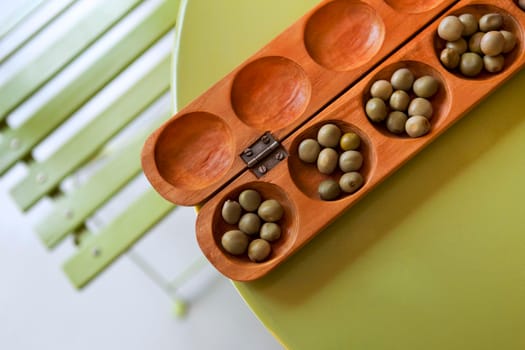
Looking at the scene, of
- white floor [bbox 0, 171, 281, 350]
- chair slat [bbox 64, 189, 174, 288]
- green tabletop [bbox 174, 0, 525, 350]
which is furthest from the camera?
white floor [bbox 0, 171, 281, 350]

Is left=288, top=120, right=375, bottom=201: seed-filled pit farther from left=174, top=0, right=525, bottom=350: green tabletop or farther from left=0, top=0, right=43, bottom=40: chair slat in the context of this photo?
left=0, top=0, right=43, bottom=40: chair slat

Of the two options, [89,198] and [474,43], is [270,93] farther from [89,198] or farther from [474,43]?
[89,198]

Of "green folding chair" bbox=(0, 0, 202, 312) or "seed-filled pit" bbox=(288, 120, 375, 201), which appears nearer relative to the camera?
"seed-filled pit" bbox=(288, 120, 375, 201)

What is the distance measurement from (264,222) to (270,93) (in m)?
0.18

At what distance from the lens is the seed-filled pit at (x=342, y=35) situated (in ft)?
2.31

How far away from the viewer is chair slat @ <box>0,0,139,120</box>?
95 centimetres

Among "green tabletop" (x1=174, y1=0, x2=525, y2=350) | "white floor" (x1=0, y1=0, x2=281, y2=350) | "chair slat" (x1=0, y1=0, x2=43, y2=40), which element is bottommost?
"white floor" (x1=0, y1=0, x2=281, y2=350)

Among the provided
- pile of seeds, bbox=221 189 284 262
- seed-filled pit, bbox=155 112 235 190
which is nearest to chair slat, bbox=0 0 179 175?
seed-filled pit, bbox=155 112 235 190

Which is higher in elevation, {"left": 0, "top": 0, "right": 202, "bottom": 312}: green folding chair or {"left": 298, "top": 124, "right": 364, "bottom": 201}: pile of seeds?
{"left": 0, "top": 0, "right": 202, "bottom": 312}: green folding chair

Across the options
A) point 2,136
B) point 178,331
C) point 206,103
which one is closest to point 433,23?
point 206,103

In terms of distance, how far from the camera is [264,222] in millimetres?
684

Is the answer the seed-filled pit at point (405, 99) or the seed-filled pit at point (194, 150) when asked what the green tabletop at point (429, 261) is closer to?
the seed-filled pit at point (405, 99)

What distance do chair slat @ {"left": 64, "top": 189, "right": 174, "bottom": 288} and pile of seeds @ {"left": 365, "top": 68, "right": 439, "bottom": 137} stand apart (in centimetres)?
42

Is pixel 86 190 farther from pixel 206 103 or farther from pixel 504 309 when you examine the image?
pixel 504 309
